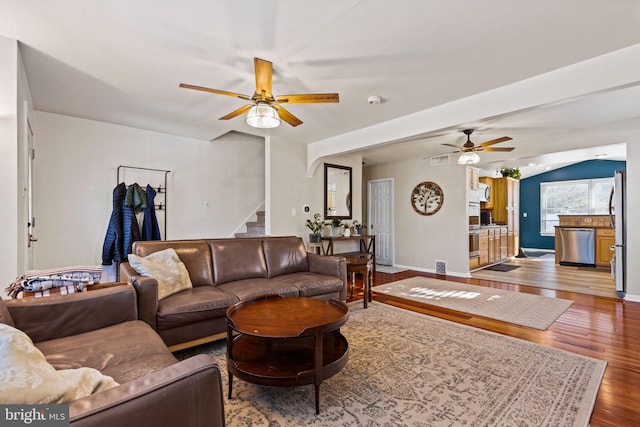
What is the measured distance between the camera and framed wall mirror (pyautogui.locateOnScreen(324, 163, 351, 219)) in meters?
5.70

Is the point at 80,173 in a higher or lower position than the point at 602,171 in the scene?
lower

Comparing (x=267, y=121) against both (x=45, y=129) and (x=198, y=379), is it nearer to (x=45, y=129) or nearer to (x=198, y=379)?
(x=198, y=379)

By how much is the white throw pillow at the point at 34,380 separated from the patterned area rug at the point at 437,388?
40.3 inches

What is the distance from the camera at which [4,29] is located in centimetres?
216

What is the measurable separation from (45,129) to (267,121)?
333 centimetres

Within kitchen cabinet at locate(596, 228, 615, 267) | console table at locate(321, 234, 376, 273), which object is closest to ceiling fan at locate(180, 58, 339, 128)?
console table at locate(321, 234, 376, 273)

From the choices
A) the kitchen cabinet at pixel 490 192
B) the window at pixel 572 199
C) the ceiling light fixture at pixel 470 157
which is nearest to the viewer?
the ceiling light fixture at pixel 470 157

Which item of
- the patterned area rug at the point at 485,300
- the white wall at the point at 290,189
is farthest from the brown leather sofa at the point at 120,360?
the patterned area rug at the point at 485,300

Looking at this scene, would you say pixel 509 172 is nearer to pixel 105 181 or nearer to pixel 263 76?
pixel 263 76

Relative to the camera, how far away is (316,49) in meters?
2.39

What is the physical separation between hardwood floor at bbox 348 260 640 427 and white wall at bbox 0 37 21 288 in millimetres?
3630

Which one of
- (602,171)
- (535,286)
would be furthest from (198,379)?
(602,171)

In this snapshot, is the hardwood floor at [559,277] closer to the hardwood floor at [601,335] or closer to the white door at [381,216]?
the hardwood floor at [601,335]

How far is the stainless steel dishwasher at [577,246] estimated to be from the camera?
6.60 metres
